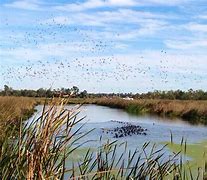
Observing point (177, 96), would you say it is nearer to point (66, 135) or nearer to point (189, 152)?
point (189, 152)

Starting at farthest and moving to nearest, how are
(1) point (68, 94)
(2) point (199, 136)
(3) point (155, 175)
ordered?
(2) point (199, 136) → (3) point (155, 175) → (1) point (68, 94)

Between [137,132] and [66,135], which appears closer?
[66,135]

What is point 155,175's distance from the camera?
12.4ft

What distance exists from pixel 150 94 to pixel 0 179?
80137 mm

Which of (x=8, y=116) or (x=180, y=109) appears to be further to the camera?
(x=180, y=109)

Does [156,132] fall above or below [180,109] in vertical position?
below

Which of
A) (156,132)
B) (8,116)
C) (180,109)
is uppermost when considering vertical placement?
(8,116)

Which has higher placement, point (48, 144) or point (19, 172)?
point (48, 144)

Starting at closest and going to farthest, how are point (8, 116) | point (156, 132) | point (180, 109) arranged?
point (8, 116) → point (156, 132) → point (180, 109)

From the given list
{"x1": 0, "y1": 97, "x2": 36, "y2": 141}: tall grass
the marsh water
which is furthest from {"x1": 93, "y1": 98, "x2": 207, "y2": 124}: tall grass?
{"x1": 0, "y1": 97, "x2": 36, "y2": 141}: tall grass

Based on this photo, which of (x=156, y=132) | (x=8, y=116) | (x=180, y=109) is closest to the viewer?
(x=8, y=116)

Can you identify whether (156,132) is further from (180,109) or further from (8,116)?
(8,116)

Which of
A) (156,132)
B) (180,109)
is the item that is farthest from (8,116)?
(180,109)

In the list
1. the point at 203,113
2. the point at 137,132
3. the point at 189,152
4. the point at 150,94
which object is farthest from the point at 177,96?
the point at 189,152
